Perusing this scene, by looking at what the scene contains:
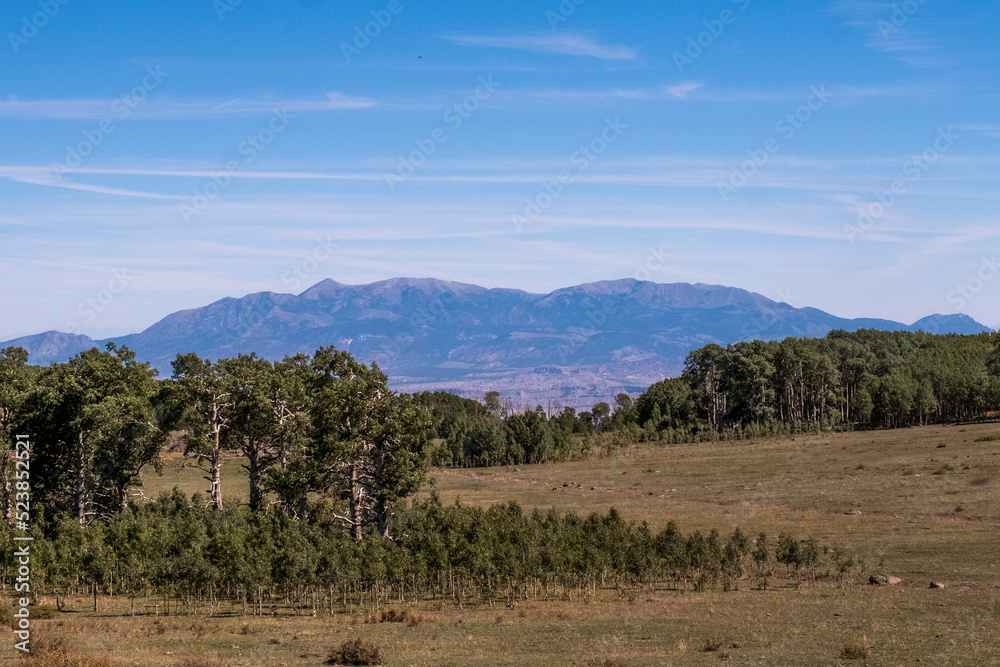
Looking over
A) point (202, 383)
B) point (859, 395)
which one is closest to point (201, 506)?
point (202, 383)

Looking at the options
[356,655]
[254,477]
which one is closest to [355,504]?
[254,477]

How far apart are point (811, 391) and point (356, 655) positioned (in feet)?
544

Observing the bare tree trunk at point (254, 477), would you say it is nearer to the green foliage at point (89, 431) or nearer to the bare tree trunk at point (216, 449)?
the bare tree trunk at point (216, 449)

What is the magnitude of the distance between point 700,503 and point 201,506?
47746 mm

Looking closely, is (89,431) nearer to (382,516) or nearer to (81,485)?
(81,485)

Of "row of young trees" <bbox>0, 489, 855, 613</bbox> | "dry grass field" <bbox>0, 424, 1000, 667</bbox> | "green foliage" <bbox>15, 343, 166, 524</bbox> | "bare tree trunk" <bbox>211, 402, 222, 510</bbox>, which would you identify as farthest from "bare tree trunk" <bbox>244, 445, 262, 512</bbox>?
"dry grass field" <bbox>0, 424, 1000, 667</bbox>

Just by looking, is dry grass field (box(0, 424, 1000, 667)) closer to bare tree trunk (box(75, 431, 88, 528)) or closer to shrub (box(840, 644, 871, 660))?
shrub (box(840, 644, 871, 660))

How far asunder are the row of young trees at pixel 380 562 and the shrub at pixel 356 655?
12244mm

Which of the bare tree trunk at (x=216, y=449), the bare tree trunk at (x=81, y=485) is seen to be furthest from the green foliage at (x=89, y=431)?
the bare tree trunk at (x=216, y=449)

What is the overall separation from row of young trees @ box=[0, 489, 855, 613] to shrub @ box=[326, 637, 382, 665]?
482 inches

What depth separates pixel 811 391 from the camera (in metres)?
181

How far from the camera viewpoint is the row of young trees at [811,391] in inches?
6093

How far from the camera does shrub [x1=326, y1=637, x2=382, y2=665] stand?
105 feet

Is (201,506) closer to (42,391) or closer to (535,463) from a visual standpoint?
(42,391)
